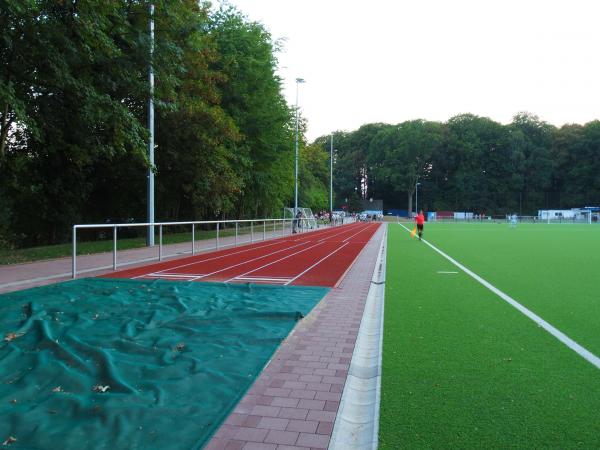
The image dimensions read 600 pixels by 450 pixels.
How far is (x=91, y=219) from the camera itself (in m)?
27.4

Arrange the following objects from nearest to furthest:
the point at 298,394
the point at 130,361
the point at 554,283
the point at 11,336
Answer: the point at 298,394 < the point at 130,361 < the point at 11,336 < the point at 554,283

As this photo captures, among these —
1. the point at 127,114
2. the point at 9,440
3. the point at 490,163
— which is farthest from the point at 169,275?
the point at 490,163

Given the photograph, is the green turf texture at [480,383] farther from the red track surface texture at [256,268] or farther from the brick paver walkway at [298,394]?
the red track surface texture at [256,268]

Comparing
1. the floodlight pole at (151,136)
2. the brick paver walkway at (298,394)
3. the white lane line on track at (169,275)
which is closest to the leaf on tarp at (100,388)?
the brick paver walkway at (298,394)

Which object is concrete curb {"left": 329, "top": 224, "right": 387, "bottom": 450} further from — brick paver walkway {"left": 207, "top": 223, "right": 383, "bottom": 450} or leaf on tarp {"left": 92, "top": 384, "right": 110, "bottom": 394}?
leaf on tarp {"left": 92, "top": 384, "right": 110, "bottom": 394}

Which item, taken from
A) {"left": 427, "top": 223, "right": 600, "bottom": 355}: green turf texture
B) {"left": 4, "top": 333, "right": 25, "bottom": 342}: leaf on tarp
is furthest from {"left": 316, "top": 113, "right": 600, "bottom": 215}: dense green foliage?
{"left": 4, "top": 333, "right": 25, "bottom": 342}: leaf on tarp

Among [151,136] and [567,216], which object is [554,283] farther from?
[567,216]

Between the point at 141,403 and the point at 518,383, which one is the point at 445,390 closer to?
the point at 518,383

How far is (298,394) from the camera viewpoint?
391 cm

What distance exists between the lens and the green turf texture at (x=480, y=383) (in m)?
3.19

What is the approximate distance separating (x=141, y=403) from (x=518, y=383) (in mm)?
3036

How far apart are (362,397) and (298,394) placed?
1.67 ft

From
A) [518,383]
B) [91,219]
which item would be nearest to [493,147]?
[91,219]

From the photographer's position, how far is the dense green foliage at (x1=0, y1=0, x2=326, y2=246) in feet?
41.9
